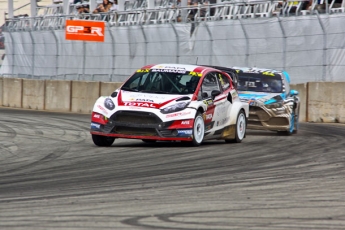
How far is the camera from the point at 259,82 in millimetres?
18312

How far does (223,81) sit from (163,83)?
154 cm

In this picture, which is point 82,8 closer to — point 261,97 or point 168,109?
point 261,97

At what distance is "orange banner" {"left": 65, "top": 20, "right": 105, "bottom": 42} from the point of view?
3042 centimetres

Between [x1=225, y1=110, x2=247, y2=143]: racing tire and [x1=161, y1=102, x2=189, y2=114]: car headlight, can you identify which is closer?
[x1=161, y1=102, x2=189, y2=114]: car headlight

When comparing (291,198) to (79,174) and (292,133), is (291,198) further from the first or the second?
(292,133)

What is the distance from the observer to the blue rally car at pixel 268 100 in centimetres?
1761

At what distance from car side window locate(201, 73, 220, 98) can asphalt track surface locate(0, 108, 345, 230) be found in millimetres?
900

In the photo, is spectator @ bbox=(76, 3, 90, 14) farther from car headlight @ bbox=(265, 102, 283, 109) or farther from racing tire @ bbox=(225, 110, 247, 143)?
racing tire @ bbox=(225, 110, 247, 143)

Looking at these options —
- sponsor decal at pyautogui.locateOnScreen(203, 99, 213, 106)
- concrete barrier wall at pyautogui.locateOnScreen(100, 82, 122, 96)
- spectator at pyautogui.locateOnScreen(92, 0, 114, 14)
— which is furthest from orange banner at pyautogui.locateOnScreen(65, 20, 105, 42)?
sponsor decal at pyautogui.locateOnScreen(203, 99, 213, 106)

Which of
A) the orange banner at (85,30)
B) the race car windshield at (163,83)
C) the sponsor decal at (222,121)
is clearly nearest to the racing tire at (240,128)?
the sponsor decal at (222,121)

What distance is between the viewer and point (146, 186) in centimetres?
888

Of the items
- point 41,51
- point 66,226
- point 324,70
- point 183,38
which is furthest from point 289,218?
point 41,51

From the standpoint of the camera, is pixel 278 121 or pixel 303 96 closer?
pixel 278 121

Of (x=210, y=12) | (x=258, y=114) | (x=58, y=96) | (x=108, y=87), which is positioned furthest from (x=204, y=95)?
(x=58, y=96)
